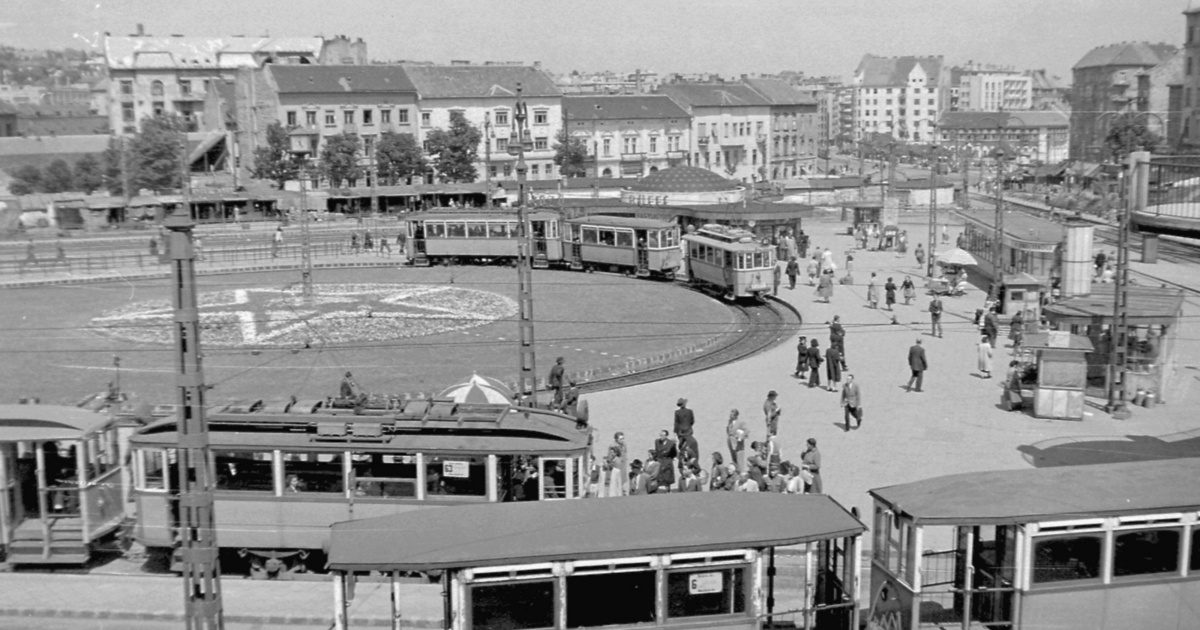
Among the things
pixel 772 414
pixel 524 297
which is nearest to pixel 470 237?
pixel 524 297

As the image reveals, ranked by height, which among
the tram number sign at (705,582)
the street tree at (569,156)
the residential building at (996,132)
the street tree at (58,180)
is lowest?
the tram number sign at (705,582)

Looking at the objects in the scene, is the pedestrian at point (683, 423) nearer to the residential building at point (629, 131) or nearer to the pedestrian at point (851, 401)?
the pedestrian at point (851, 401)

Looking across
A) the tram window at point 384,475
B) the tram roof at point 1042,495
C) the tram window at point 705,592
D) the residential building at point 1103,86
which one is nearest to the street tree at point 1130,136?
the residential building at point 1103,86

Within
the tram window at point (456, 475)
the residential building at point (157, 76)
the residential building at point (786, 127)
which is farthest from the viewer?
the residential building at point (786, 127)

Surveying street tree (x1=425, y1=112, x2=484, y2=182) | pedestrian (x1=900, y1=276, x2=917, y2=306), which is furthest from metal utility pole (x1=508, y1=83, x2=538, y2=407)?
street tree (x1=425, y1=112, x2=484, y2=182)

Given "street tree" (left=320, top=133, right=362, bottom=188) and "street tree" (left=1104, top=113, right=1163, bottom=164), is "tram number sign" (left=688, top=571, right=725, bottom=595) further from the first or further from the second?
"street tree" (left=1104, top=113, right=1163, bottom=164)

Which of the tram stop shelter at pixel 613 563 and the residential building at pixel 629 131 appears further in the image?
the residential building at pixel 629 131
